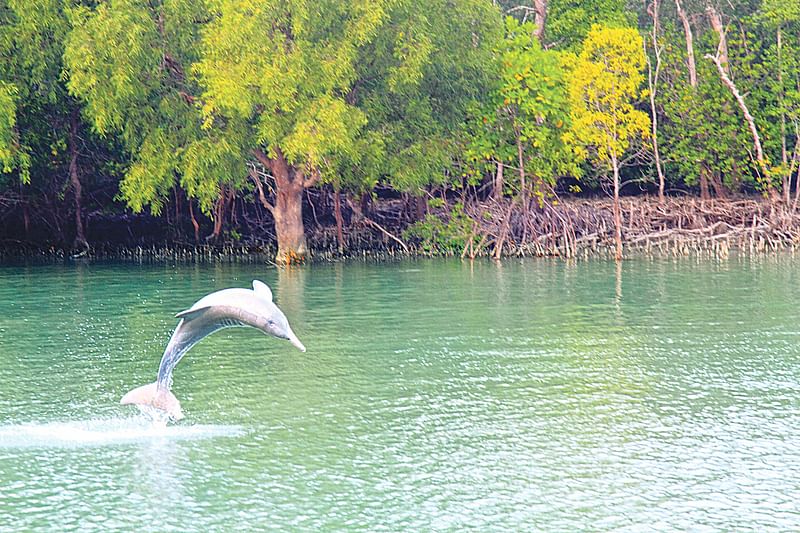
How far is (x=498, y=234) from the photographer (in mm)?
36500

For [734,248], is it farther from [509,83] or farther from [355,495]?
[355,495]

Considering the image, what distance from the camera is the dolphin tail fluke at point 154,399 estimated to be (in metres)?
11.6

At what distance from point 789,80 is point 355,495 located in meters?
33.6

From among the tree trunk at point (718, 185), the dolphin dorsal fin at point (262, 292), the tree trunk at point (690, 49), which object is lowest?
the dolphin dorsal fin at point (262, 292)

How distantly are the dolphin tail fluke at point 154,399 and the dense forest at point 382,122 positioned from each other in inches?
773

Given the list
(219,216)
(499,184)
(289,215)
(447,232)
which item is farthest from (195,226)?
(499,184)

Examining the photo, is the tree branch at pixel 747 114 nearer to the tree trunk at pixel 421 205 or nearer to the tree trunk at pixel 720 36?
the tree trunk at pixel 720 36

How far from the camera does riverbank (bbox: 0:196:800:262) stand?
119 ft

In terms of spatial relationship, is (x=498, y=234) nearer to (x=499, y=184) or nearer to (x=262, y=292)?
(x=499, y=184)

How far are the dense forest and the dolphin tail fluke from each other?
1963 cm

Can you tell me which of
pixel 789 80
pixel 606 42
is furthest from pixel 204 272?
pixel 789 80

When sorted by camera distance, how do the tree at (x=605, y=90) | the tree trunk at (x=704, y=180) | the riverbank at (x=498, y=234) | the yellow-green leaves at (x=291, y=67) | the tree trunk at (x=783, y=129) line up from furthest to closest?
the tree trunk at (x=704, y=180) < the tree trunk at (x=783, y=129) < the riverbank at (x=498, y=234) < the tree at (x=605, y=90) < the yellow-green leaves at (x=291, y=67)

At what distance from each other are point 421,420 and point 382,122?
22696 millimetres

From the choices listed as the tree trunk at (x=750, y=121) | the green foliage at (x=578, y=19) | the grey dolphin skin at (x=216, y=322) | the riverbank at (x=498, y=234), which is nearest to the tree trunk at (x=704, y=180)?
the riverbank at (x=498, y=234)
